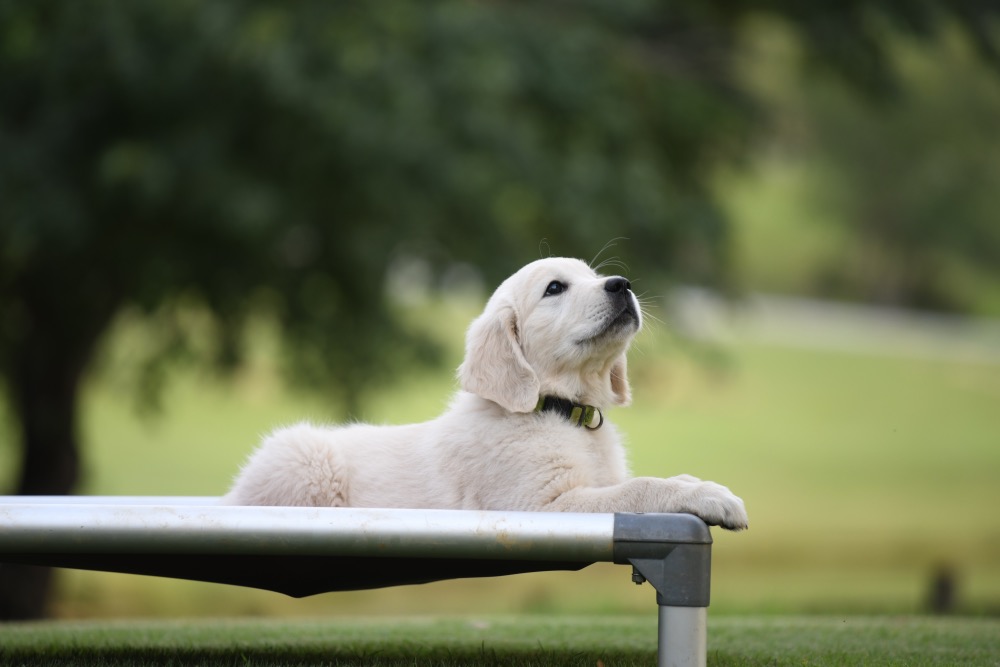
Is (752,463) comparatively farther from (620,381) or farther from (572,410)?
(572,410)

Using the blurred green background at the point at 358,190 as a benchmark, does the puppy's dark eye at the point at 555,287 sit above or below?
below

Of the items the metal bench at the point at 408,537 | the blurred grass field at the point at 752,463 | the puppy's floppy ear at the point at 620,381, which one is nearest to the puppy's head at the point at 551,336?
the puppy's floppy ear at the point at 620,381

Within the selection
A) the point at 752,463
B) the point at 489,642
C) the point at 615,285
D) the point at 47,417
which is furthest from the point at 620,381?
the point at 752,463

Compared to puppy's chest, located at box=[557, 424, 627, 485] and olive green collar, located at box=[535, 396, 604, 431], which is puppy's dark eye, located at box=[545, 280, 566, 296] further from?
puppy's chest, located at box=[557, 424, 627, 485]

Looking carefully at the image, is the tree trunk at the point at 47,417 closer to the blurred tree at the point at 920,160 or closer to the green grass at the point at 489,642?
the green grass at the point at 489,642

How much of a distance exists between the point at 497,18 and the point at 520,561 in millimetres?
7735

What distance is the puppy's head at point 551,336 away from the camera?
4.59 m

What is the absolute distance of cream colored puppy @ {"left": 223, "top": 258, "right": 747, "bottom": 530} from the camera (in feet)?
14.4

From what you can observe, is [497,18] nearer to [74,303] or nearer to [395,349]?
[395,349]

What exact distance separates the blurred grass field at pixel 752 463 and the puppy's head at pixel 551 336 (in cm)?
366

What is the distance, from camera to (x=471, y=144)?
401 inches

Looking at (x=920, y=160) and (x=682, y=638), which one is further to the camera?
(x=920, y=160)

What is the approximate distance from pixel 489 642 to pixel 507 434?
133cm

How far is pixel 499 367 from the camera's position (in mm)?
4594
